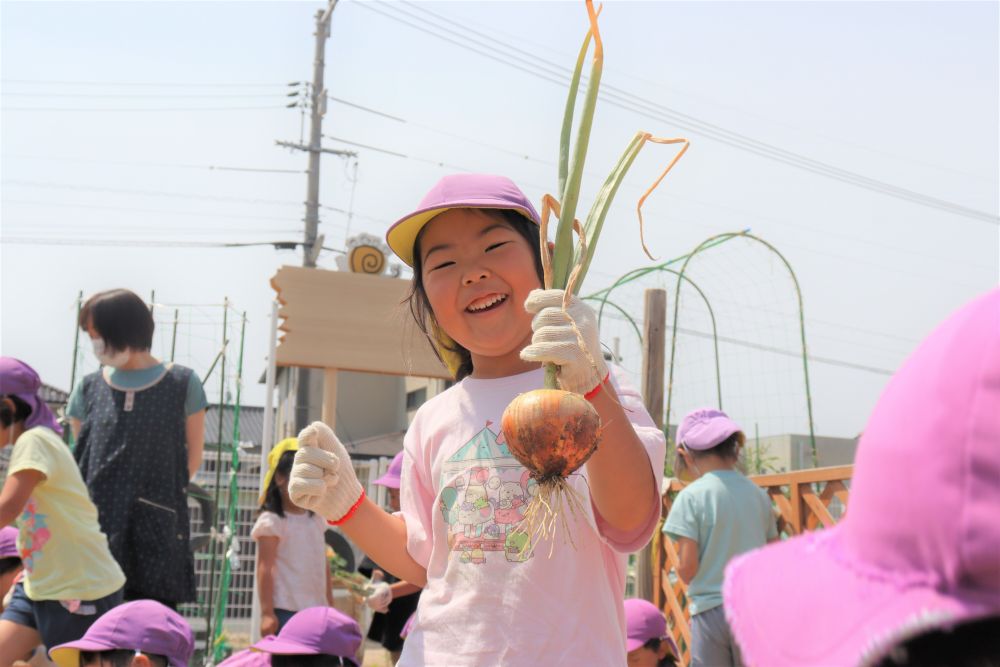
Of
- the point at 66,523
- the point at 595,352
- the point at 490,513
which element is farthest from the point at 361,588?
the point at 595,352

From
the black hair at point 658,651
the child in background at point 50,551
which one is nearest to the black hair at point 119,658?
the child in background at point 50,551

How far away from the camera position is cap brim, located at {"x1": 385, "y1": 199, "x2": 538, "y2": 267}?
7.03 feet

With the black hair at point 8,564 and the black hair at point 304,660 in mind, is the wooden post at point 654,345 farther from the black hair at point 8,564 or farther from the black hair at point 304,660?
the black hair at point 8,564

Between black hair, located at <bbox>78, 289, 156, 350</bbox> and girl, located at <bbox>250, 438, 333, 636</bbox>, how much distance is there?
0.93 meters

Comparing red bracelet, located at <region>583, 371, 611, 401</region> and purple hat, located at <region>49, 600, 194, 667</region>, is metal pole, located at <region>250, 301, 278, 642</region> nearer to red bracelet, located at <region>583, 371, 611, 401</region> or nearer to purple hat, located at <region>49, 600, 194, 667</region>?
purple hat, located at <region>49, 600, 194, 667</region>

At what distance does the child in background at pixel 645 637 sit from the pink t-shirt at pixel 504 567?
1.94m

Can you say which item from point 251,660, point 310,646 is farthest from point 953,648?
point 251,660

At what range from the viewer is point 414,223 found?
226 cm

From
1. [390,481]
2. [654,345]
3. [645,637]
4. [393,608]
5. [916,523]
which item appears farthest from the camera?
[654,345]

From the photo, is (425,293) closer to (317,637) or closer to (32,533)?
(317,637)

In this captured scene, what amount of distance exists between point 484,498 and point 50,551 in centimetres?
242

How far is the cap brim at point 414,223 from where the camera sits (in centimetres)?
214

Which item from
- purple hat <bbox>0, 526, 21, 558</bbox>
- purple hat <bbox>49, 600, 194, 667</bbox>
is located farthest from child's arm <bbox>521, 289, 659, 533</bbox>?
purple hat <bbox>0, 526, 21, 558</bbox>

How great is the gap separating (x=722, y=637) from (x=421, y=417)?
2375 millimetres
